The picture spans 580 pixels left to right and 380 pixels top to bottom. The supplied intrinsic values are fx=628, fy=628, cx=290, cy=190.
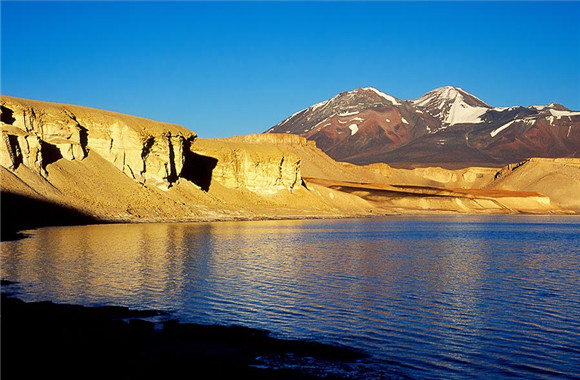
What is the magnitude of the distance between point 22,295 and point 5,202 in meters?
33.1

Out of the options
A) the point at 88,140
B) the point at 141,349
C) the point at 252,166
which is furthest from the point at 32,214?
the point at 252,166

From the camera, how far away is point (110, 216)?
190 feet

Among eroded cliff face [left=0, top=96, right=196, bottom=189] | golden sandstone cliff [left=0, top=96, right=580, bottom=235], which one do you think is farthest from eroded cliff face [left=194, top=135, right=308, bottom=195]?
eroded cliff face [left=0, top=96, right=196, bottom=189]

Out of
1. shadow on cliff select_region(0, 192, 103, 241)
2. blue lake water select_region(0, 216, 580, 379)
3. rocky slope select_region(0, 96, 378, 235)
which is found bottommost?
blue lake water select_region(0, 216, 580, 379)

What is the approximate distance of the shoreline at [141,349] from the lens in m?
10.7

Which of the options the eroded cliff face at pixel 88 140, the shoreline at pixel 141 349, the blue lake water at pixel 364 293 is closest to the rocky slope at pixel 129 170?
the eroded cliff face at pixel 88 140

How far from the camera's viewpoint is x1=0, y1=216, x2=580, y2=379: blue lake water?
13352mm

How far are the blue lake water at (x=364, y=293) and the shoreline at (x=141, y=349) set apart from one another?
3.31 ft

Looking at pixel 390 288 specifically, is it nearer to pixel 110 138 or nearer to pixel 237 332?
pixel 237 332

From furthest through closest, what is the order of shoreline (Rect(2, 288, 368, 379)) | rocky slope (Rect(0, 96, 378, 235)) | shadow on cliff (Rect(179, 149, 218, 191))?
shadow on cliff (Rect(179, 149, 218, 191)), rocky slope (Rect(0, 96, 378, 235)), shoreline (Rect(2, 288, 368, 379))

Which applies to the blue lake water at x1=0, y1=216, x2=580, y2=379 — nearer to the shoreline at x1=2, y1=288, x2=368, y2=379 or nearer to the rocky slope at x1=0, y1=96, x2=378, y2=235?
the shoreline at x1=2, y1=288, x2=368, y2=379

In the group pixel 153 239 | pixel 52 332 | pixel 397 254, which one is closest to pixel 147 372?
pixel 52 332

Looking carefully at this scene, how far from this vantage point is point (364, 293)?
20641 mm

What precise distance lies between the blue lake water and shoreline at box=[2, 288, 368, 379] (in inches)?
39.7
